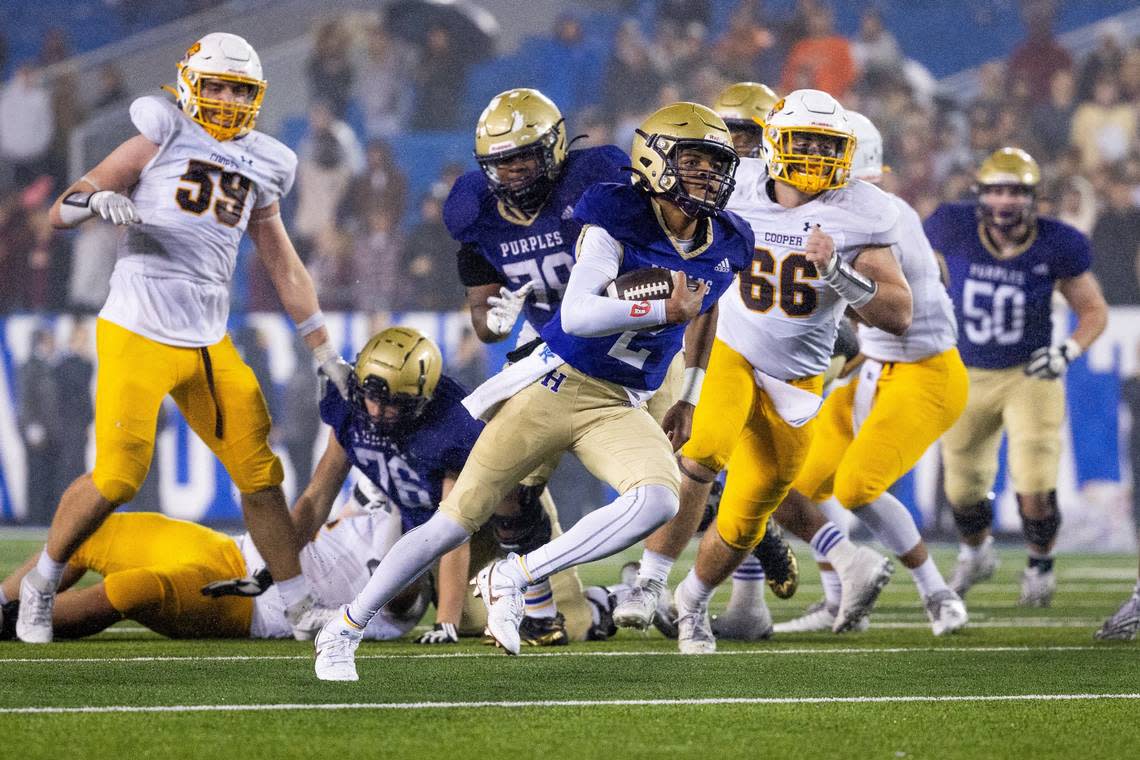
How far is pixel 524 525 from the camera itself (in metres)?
5.05

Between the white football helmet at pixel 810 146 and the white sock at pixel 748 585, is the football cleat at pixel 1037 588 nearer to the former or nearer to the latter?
the white sock at pixel 748 585

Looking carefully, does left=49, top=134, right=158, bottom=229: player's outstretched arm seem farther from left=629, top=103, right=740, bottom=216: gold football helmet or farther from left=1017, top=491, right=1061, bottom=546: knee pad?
left=1017, top=491, right=1061, bottom=546: knee pad

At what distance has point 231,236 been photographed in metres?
5.11

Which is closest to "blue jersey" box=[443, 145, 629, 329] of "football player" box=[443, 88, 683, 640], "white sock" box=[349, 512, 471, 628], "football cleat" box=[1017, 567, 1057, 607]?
"football player" box=[443, 88, 683, 640]

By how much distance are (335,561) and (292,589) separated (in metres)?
0.25

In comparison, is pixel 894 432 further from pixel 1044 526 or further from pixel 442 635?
pixel 1044 526

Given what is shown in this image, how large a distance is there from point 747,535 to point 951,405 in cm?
119

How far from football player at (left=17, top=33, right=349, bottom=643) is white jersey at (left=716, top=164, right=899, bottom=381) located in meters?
1.26

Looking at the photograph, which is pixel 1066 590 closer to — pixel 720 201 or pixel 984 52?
pixel 720 201

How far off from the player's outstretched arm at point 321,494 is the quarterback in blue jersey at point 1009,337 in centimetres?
300

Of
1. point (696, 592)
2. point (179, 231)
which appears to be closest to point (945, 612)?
point (696, 592)

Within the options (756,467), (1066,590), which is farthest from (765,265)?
(1066,590)

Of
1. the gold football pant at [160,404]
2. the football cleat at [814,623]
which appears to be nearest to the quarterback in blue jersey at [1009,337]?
the football cleat at [814,623]

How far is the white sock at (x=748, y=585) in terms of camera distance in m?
5.36
